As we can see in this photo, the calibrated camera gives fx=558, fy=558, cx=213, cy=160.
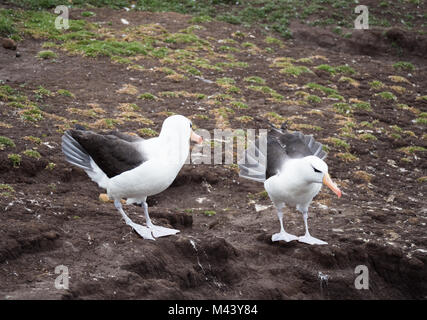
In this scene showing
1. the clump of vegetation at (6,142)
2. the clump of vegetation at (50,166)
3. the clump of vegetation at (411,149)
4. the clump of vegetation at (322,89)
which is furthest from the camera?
the clump of vegetation at (322,89)

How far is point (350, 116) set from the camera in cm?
1316

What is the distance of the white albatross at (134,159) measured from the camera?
6363 millimetres

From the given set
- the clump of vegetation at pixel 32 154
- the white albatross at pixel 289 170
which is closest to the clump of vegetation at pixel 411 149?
the white albatross at pixel 289 170

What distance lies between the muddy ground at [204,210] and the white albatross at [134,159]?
0.61 m

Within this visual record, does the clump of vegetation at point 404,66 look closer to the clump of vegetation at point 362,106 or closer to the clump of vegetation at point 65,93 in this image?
the clump of vegetation at point 362,106

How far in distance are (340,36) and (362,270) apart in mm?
13156

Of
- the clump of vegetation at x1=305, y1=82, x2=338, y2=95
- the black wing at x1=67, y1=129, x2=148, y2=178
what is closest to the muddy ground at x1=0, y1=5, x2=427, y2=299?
the clump of vegetation at x1=305, y1=82, x2=338, y2=95

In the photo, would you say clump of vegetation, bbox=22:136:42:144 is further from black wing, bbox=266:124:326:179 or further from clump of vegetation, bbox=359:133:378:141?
→ clump of vegetation, bbox=359:133:378:141

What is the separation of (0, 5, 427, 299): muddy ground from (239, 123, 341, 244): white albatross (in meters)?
0.57

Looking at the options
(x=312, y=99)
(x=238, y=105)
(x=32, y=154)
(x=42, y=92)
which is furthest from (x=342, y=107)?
(x=32, y=154)

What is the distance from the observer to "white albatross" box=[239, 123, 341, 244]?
264 inches

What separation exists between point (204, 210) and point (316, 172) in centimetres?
254

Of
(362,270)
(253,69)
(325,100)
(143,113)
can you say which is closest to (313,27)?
(253,69)
